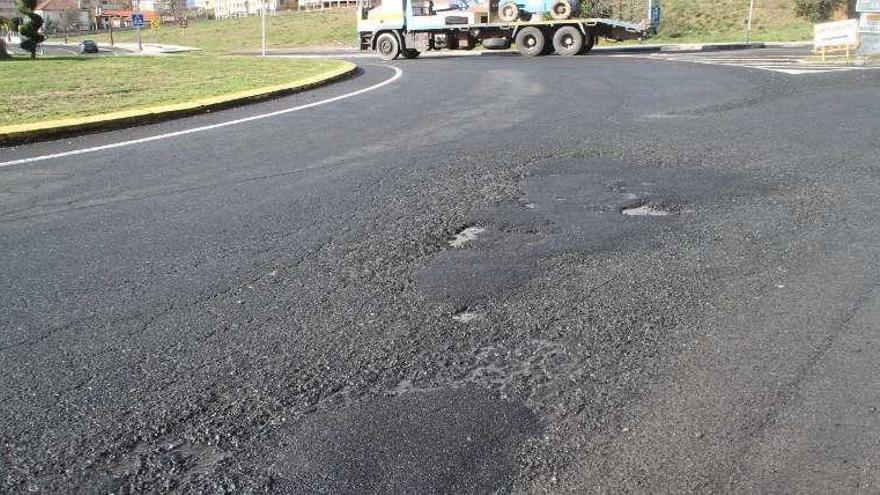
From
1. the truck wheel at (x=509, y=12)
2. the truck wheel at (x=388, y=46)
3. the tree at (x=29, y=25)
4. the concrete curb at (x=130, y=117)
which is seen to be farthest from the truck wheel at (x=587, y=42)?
the tree at (x=29, y=25)

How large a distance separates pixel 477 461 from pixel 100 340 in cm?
205

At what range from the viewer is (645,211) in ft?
19.9

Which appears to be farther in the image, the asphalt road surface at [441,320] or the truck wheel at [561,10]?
the truck wheel at [561,10]

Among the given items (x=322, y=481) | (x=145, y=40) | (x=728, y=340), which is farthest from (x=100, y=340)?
(x=145, y=40)

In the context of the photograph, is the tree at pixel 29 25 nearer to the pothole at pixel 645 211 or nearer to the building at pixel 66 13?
the pothole at pixel 645 211

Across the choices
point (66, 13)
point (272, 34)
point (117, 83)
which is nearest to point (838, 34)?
point (117, 83)

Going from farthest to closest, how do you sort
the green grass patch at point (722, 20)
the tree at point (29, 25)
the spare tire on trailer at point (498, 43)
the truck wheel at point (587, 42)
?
1. the green grass patch at point (722, 20)
2. the tree at point (29, 25)
3. the spare tire on trailer at point (498, 43)
4. the truck wheel at point (587, 42)

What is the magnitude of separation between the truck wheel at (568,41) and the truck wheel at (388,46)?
647 centimetres

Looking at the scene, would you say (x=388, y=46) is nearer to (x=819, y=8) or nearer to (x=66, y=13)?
(x=819, y=8)

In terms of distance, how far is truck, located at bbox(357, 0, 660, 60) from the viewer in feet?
96.7

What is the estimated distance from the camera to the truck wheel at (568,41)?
95.6 ft

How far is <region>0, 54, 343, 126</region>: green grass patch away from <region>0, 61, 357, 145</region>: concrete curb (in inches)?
23.5

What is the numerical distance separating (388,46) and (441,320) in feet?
97.1

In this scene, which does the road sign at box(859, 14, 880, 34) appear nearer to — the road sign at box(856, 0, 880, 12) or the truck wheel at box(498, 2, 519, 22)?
the road sign at box(856, 0, 880, 12)
